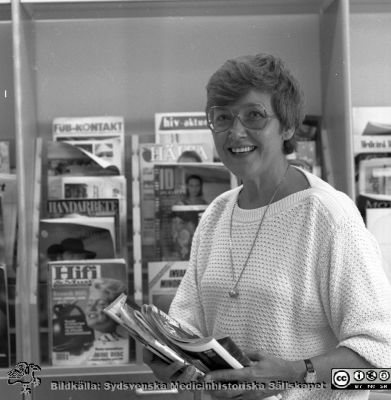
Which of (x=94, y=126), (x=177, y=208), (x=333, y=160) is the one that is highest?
(x=94, y=126)

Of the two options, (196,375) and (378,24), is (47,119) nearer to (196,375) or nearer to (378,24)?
(378,24)

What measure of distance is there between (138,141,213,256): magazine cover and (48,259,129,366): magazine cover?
0.47 feet

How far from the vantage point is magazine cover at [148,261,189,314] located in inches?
81.6

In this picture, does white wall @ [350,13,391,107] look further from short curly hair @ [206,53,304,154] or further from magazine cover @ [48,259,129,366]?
short curly hair @ [206,53,304,154]

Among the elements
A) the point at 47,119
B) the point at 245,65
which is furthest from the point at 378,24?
the point at 245,65

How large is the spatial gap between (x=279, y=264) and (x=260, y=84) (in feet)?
0.96

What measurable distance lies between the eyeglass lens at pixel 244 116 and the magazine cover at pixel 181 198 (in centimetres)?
94

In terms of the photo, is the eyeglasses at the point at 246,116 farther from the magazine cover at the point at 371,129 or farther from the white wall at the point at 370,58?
the white wall at the point at 370,58

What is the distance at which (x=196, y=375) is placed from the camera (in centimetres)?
104

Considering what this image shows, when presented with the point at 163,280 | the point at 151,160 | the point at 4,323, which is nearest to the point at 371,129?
the point at 151,160

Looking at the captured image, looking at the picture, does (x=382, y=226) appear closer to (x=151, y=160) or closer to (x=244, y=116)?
(x=151, y=160)

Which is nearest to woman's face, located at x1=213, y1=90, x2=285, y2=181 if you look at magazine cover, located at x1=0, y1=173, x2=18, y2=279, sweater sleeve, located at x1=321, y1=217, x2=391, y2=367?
sweater sleeve, located at x1=321, y1=217, x2=391, y2=367

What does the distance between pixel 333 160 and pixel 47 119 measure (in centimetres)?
92

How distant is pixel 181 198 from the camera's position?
209 centimetres
